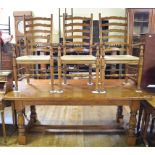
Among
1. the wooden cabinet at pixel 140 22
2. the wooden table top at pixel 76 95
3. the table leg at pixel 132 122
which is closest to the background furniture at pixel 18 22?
the wooden cabinet at pixel 140 22

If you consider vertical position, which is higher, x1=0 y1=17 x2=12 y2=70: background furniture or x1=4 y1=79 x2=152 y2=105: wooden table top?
x1=0 y1=17 x2=12 y2=70: background furniture

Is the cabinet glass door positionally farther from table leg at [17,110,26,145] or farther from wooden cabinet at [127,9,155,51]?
table leg at [17,110,26,145]

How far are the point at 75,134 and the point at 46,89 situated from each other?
641 mm

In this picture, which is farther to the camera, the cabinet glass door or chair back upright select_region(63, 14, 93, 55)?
the cabinet glass door

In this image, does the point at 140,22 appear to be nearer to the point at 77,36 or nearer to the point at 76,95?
the point at 77,36

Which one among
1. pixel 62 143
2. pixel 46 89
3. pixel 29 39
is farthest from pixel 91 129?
pixel 29 39

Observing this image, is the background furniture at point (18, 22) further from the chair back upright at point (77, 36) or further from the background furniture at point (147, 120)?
the background furniture at point (147, 120)

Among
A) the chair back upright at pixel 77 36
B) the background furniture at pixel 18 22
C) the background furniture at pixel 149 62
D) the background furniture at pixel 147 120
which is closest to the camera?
the background furniture at pixel 147 120

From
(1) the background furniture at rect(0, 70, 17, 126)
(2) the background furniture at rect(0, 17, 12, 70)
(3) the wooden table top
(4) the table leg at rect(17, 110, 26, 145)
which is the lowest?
(4) the table leg at rect(17, 110, 26, 145)

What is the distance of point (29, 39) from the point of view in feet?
8.92

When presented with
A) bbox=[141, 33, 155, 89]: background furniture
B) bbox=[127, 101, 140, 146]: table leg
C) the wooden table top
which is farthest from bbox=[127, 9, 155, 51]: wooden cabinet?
bbox=[127, 101, 140, 146]: table leg

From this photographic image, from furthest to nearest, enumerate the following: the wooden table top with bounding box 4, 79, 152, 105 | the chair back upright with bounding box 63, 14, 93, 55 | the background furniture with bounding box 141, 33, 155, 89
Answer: the chair back upright with bounding box 63, 14, 93, 55
the background furniture with bounding box 141, 33, 155, 89
the wooden table top with bounding box 4, 79, 152, 105

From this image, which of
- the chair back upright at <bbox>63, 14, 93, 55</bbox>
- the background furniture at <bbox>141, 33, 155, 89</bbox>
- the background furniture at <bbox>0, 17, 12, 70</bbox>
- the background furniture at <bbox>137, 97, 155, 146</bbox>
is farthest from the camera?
the background furniture at <bbox>0, 17, 12, 70</bbox>

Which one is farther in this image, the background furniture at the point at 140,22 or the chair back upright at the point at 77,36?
the background furniture at the point at 140,22
